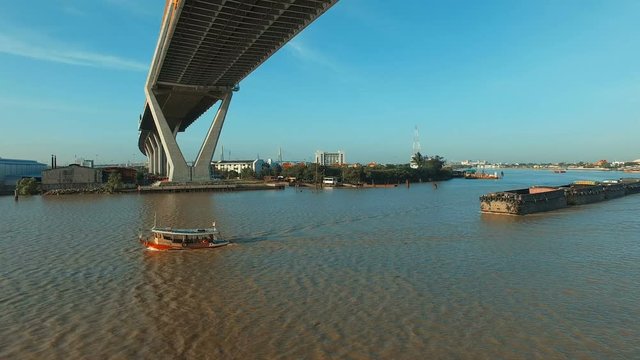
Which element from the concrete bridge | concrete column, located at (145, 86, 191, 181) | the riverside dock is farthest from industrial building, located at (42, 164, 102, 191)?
the concrete bridge

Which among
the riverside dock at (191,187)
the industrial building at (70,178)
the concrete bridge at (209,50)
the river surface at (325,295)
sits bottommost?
the river surface at (325,295)

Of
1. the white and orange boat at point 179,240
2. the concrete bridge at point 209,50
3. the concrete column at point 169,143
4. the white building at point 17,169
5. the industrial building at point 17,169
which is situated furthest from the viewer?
the white building at point 17,169

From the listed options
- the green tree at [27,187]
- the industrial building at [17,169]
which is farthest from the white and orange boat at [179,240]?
the industrial building at [17,169]

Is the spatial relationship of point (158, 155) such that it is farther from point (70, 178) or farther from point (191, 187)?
point (191, 187)

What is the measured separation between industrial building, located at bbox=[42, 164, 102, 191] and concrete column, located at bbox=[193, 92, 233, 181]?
1148 cm

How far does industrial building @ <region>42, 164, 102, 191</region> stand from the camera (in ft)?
167

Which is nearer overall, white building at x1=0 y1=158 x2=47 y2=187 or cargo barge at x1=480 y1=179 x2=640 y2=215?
cargo barge at x1=480 y1=179 x2=640 y2=215

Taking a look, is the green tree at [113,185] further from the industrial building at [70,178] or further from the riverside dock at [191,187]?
the industrial building at [70,178]

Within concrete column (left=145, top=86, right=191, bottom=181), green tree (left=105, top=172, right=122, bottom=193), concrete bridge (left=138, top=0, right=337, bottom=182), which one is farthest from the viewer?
green tree (left=105, top=172, right=122, bottom=193)

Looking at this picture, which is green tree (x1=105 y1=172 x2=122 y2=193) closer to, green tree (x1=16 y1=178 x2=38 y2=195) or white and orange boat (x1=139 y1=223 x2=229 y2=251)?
green tree (x1=16 y1=178 x2=38 y2=195)

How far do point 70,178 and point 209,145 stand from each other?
1618 cm

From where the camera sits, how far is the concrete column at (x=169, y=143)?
49062 mm

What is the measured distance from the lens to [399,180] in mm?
88375

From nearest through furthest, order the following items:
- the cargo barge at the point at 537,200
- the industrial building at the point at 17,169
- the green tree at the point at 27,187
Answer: the cargo barge at the point at 537,200
the green tree at the point at 27,187
the industrial building at the point at 17,169
